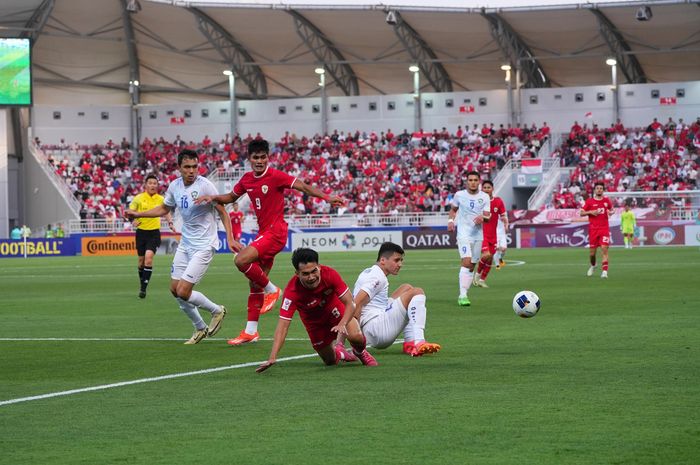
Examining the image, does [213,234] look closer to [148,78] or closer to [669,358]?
[669,358]

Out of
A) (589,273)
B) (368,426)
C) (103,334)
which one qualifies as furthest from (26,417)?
(589,273)

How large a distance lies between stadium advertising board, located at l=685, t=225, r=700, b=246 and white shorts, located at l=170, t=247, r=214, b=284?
4082 cm

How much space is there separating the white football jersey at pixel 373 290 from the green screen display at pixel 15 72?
51935mm

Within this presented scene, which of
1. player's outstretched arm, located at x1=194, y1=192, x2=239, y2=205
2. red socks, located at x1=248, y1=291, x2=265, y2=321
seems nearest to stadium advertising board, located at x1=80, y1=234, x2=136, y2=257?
player's outstretched arm, located at x1=194, y1=192, x2=239, y2=205

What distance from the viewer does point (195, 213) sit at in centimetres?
1453

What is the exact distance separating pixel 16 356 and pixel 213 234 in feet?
10.1

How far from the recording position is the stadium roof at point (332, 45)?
6562 cm

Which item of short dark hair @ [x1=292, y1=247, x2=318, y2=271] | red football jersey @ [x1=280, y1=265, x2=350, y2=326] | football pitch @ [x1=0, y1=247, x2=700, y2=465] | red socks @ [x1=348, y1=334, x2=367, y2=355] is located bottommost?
football pitch @ [x1=0, y1=247, x2=700, y2=465]

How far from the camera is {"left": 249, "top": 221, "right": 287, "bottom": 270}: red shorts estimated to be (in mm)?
14312

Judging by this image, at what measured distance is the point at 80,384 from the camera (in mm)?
10227

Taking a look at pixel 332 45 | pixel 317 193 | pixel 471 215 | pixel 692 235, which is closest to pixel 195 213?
pixel 317 193

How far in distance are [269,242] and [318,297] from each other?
384 centimetres

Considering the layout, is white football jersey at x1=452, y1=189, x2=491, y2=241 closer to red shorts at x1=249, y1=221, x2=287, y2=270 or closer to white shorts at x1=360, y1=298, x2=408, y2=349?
red shorts at x1=249, y1=221, x2=287, y2=270

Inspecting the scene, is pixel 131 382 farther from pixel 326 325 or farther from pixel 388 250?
pixel 388 250
